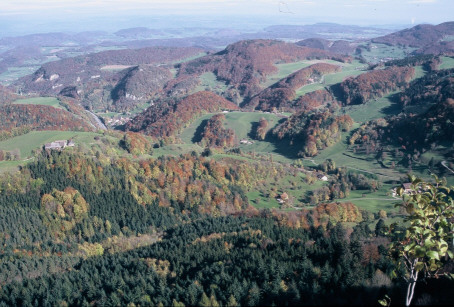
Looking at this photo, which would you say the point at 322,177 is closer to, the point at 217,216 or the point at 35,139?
the point at 217,216

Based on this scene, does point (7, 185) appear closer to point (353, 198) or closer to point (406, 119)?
point (353, 198)

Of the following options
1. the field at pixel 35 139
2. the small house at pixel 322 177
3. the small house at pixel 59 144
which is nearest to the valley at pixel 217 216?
the small house at pixel 322 177

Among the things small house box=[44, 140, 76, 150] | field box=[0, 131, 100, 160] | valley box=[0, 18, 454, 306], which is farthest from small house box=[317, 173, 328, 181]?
small house box=[44, 140, 76, 150]

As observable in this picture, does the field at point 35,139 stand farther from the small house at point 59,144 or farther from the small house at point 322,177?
the small house at point 322,177

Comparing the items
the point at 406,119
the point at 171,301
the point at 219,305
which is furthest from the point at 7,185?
the point at 406,119

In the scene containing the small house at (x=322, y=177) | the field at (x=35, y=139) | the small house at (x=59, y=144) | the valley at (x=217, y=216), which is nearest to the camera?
the valley at (x=217, y=216)

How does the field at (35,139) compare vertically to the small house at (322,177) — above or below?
above

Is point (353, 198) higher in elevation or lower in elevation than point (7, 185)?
lower

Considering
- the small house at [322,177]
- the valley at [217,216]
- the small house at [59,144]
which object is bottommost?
the small house at [322,177]

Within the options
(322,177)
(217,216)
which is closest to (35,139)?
(217,216)
